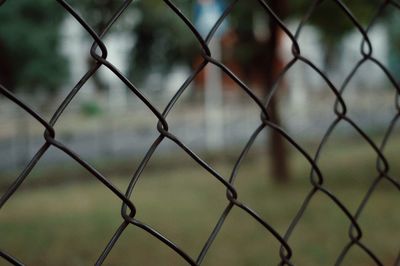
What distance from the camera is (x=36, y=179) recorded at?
655 cm

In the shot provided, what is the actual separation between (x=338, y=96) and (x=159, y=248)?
214 centimetres

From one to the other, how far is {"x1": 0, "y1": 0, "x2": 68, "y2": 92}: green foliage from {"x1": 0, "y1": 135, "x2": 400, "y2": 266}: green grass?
3361 millimetres

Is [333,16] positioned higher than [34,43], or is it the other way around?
[34,43]

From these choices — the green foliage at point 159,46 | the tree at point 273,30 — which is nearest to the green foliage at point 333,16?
the tree at point 273,30

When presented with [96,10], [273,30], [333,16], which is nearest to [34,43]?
[96,10]

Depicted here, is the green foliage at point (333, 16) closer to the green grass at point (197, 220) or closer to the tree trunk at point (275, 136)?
the tree trunk at point (275, 136)

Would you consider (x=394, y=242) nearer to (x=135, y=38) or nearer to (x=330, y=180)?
(x=330, y=180)

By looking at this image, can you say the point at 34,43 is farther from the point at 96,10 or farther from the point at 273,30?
the point at 273,30

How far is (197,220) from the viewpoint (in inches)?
157

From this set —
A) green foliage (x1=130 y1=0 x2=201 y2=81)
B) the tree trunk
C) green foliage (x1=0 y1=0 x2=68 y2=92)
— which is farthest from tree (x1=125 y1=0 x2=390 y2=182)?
green foliage (x1=130 y1=0 x2=201 y2=81)

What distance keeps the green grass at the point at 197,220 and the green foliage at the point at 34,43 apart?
3361mm

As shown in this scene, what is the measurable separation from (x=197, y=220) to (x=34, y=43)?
631cm

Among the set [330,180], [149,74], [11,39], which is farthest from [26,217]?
[149,74]

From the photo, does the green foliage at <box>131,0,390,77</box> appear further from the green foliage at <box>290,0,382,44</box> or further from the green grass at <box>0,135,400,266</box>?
the green grass at <box>0,135,400,266</box>
